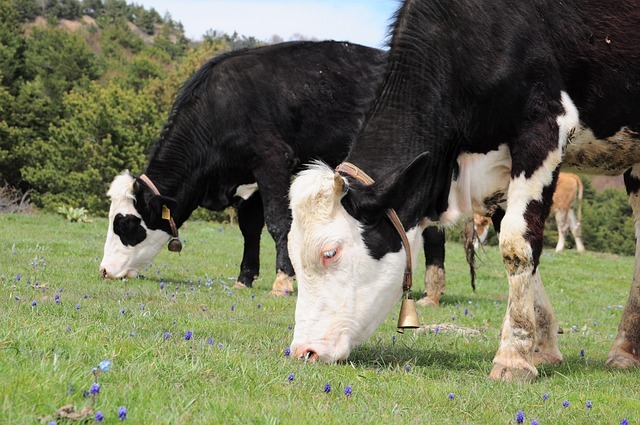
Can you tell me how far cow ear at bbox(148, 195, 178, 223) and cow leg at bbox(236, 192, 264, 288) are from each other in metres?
1.12

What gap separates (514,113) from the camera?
550cm

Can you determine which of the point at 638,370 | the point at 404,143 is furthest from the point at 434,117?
the point at 638,370

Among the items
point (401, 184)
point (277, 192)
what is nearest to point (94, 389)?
point (401, 184)

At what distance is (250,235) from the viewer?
39.3 feet

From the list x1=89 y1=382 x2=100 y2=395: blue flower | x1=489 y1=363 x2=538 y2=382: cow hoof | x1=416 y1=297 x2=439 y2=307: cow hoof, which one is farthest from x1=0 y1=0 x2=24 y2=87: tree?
x1=89 y1=382 x2=100 y2=395: blue flower

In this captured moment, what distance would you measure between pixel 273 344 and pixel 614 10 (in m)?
3.63

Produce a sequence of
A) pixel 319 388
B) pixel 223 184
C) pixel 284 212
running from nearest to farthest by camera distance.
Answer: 1. pixel 319 388
2. pixel 284 212
3. pixel 223 184

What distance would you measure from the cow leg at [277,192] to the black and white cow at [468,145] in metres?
4.60

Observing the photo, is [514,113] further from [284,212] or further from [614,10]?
[284,212]

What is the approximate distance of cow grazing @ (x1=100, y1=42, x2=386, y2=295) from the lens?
1064 centimetres

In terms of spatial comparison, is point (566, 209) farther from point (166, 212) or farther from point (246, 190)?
point (166, 212)

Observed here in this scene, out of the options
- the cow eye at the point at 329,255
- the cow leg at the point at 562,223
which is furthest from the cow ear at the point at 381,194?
the cow leg at the point at 562,223

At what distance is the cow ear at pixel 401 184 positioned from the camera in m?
5.47

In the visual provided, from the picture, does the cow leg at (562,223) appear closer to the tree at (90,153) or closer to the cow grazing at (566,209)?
the cow grazing at (566,209)
